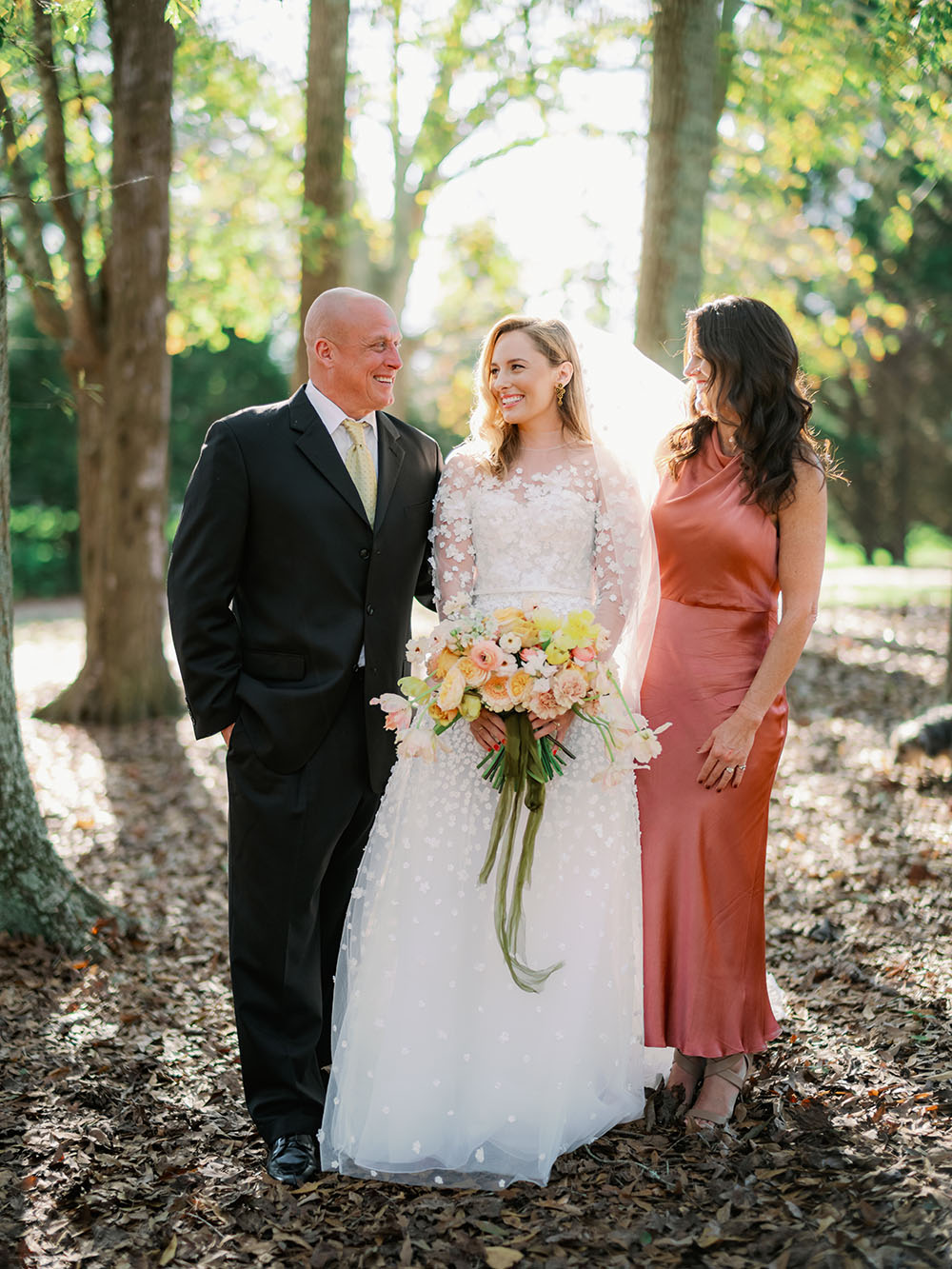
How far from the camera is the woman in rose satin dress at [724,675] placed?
3496mm

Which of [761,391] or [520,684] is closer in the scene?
[520,684]

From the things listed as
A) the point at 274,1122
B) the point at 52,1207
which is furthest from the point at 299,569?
the point at 52,1207

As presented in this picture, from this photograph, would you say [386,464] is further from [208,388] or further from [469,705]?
[208,388]

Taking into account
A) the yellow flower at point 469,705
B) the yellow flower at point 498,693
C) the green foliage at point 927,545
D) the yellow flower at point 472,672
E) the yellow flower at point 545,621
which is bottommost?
the yellow flower at point 469,705

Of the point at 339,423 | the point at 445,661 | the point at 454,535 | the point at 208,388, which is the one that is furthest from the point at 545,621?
the point at 208,388

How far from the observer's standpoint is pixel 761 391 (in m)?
3.54

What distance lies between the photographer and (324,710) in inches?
135

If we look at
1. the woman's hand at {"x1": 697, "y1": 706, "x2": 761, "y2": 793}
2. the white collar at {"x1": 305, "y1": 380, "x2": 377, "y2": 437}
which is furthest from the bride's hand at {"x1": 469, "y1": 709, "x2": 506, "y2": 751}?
the white collar at {"x1": 305, "y1": 380, "x2": 377, "y2": 437}

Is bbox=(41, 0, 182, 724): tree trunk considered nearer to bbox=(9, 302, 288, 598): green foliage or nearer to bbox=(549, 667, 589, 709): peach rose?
bbox=(549, 667, 589, 709): peach rose

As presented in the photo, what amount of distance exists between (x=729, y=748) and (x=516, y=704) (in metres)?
0.76

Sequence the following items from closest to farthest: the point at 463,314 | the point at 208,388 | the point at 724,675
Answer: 1. the point at 724,675
2. the point at 463,314
3. the point at 208,388

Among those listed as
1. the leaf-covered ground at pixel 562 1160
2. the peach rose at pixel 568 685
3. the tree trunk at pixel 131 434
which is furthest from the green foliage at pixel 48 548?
the peach rose at pixel 568 685

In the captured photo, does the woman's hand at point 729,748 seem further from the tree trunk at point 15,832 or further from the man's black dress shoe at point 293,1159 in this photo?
the tree trunk at point 15,832

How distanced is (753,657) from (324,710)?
1.36 m
